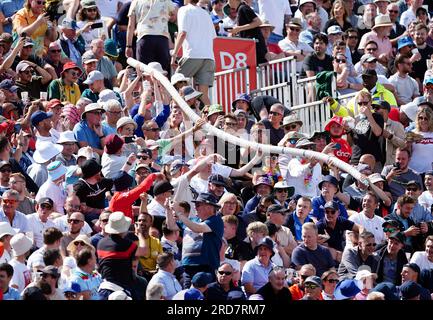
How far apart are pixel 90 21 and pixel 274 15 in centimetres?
272

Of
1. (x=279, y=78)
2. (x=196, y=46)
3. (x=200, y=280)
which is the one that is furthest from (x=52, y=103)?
(x=200, y=280)

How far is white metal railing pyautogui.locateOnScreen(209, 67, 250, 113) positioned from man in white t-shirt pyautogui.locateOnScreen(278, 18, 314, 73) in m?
1.28

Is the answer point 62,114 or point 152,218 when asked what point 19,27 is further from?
point 152,218

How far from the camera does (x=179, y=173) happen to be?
80.7 ft

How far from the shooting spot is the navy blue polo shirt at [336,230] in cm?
2430

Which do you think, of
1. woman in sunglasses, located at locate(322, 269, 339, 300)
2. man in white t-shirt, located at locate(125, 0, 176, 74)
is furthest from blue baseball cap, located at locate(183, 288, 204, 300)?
man in white t-shirt, located at locate(125, 0, 176, 74)

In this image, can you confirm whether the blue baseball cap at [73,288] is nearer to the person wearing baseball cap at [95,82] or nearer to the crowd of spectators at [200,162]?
the crowd of spectators at [200,162]

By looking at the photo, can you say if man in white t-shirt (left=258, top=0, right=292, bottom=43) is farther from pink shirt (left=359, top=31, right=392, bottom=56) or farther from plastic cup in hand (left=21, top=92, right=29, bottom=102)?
plastic cup in hand (left=21, top=92, right=29, bottom=102)

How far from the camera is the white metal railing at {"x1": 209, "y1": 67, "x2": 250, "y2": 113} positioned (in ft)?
93.2

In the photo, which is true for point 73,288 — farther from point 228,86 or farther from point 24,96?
point 228,86

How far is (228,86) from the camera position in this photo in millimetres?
28531

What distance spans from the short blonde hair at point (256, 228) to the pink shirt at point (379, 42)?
834 cm

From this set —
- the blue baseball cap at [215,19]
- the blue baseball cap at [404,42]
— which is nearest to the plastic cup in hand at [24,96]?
the blue baseball cap at [215,19]

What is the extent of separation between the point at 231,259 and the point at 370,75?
20.2ft
